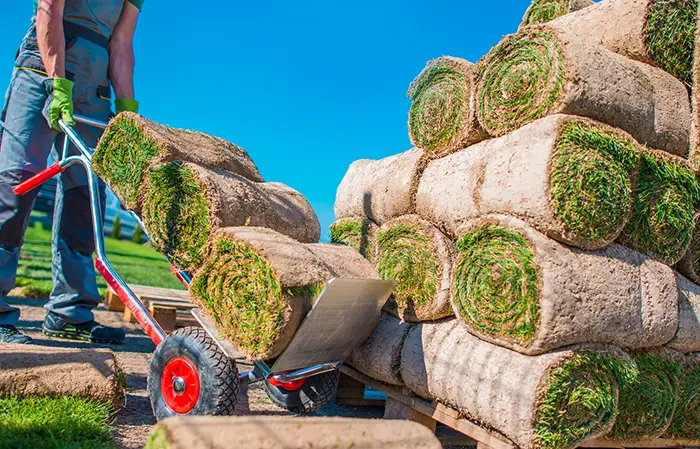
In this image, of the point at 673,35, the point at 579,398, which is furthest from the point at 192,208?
the point at 673,35

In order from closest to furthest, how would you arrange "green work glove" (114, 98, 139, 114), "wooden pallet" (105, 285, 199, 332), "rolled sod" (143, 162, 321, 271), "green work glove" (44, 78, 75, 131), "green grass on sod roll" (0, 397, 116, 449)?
"green grass on sod roll" (0, 397, 116, 449), "rolled sod" (143, 162, 321, 271), "green work glove" (44, 78, 75, 131), "green work glove" (114, 98, 139, 114), "wooden pallet" (105, 285, 199, 332)

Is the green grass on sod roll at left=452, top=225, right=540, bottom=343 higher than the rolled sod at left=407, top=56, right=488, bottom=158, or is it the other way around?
the rolled sod at left=407, top=56, right=488, bottom=158

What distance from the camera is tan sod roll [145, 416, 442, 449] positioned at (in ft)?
3.83

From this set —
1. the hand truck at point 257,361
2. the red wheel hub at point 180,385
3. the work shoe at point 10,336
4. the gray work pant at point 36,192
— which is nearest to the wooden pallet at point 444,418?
the hand truck at point 257,361

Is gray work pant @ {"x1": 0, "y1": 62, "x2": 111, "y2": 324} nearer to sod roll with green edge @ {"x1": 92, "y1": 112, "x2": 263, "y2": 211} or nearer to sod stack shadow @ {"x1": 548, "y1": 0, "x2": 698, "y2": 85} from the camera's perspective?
sod roll with green edge @ {"x1": 92, "y1": 112, "x2": 263, "y2": 211}

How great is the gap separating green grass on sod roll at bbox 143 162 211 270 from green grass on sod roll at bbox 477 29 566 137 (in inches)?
56.8

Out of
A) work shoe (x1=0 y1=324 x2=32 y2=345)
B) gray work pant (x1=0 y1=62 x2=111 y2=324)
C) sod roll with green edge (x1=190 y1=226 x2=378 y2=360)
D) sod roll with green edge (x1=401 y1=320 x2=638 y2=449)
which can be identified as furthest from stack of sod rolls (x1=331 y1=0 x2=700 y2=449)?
gray work pant (x1=0 y1=62 x2=111 y2=324)

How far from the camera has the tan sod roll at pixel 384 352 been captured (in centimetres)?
290

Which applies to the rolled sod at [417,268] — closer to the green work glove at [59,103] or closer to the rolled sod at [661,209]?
the rolled sod at [661,209]

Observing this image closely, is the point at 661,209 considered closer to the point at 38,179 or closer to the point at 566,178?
the point at 566,178

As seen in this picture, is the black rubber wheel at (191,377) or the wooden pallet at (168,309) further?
the wooden pallet at (168,309)

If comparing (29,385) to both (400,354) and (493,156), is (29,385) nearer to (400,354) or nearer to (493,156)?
(400,354)

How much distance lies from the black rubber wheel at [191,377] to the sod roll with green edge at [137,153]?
769mm

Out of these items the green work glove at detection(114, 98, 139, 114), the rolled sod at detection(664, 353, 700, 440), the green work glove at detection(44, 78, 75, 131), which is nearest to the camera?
the rolled sod at detection(664, 353, 700, 440)
